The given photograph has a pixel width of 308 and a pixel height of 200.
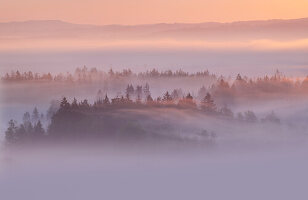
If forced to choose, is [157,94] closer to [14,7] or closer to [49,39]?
[49,39]

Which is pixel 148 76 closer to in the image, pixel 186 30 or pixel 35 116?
pixel 186 30

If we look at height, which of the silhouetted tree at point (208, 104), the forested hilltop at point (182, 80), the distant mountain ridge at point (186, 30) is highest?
the distant mountain ridge at point (186, 30)

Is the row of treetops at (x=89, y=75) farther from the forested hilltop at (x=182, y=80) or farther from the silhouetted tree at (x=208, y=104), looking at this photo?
the silhouetted tree at (x=208, y=104)

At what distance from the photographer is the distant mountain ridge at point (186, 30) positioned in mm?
2781

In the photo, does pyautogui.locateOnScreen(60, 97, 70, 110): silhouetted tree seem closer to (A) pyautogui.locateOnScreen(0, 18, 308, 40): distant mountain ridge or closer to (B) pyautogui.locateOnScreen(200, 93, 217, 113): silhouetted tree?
(A) pyautogui.locateOnScreen(0, 18, 308, 40): distant mountain ridge

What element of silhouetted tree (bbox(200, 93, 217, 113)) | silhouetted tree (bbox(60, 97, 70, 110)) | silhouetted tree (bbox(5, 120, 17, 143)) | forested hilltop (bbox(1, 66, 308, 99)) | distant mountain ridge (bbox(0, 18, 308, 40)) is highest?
distant mountain ridge (bbox(0, 18, 308, 40))

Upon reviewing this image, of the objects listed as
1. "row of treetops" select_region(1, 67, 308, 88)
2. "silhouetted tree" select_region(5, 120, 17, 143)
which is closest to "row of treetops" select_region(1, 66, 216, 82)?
"row of treetops" select_region(1, 67, 308, 88)

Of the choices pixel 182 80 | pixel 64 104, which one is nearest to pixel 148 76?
pixel 182 80

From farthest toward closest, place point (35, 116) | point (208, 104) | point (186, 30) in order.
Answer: point (186, 30) < point (208, 104) < point (35, 116)

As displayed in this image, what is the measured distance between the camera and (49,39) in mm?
2773

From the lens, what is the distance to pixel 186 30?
2863 mm

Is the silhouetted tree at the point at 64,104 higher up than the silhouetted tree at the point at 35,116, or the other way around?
the silhouetted tree at the point at 64,104

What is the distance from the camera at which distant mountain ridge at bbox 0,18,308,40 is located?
278 cm

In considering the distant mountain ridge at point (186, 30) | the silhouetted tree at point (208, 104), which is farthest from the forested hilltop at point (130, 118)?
the distant mountain ridge at point (186, 30)
